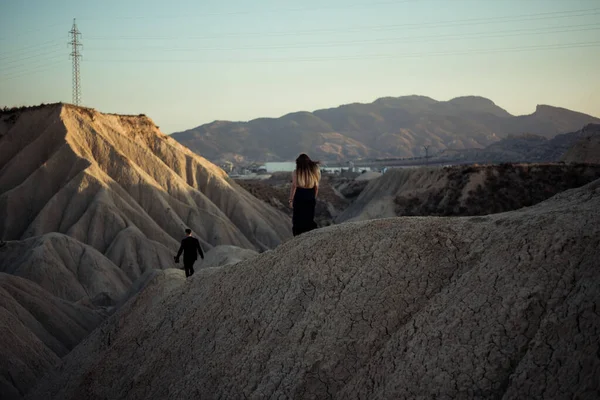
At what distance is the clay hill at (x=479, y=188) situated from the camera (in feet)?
169

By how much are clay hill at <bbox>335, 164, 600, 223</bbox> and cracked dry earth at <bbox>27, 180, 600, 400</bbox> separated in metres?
41.5

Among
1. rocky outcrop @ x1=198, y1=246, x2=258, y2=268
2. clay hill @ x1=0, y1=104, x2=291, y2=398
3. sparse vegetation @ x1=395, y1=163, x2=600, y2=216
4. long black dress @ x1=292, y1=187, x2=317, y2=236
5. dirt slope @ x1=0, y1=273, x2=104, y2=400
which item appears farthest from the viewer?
sparse vegetation @ x1=395, y1=163, x2=600, y2=216

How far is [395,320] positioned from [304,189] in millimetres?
3547

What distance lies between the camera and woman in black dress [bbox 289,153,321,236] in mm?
11094

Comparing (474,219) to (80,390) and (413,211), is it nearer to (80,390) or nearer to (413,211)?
(80,390)

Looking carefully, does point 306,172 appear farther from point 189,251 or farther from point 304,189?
point 189,251

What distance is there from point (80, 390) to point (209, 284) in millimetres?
3002

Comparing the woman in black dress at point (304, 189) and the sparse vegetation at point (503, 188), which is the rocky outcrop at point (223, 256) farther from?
the sparse vegetation at point (503, 188)

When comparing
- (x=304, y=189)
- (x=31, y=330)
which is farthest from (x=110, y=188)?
(x=304, y=189)

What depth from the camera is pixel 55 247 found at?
3141 centimetres

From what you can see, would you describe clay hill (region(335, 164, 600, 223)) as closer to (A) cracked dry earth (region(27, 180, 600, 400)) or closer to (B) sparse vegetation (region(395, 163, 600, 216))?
(B) sparse vegetation (region(395, 163, 600, 216))

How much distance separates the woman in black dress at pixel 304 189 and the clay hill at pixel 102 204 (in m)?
12.3

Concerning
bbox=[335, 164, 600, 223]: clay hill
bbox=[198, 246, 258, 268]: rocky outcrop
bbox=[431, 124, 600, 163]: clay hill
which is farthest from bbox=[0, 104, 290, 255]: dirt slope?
bbox=[431, 124, 600, 163]: clay hill

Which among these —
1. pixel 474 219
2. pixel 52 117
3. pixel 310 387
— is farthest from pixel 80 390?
pixel 52 117
